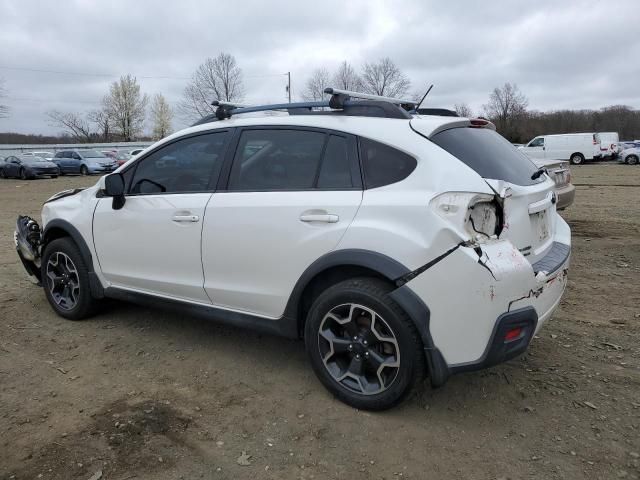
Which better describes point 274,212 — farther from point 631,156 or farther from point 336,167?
point 631,156

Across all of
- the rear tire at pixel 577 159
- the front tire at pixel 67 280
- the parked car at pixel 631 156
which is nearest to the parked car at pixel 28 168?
the front tire at pixel 67 280

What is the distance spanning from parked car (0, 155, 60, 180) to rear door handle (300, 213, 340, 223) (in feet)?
92.6

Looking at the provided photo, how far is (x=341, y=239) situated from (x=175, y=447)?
1.40m

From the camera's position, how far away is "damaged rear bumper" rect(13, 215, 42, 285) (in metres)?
4.86

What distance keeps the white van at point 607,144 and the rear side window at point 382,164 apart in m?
33.4

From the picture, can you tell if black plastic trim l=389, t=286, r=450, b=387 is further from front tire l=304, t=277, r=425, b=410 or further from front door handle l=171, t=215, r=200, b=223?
front door handle l=171, t=215, r=200, b=223

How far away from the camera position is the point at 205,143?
3666 millimetres

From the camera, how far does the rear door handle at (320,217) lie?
2902 millimetres

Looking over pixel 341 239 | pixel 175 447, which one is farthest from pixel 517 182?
pixel 175 447

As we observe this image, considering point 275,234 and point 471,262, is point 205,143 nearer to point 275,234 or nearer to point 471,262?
point 275,234

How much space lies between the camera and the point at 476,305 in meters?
2.55

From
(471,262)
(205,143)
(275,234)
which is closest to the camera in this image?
(471,262)

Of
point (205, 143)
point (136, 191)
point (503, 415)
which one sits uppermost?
point (205, 143)

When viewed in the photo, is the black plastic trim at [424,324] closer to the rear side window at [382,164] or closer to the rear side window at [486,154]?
the rear side window at [382,164]
